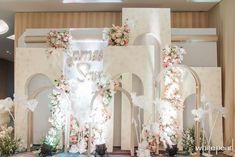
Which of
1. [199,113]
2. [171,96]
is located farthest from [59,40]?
[199,113]

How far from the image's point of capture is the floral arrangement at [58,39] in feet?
12.7

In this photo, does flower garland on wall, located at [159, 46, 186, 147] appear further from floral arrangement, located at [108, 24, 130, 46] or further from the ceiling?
the ceiling

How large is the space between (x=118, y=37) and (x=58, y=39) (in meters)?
0.75

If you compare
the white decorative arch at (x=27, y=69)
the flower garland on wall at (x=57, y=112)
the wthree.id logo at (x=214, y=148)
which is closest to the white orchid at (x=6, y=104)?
the white decorative arch at (x=27, y=69)

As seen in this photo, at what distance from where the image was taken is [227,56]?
375cm

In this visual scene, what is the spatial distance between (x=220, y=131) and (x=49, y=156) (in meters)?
1.98

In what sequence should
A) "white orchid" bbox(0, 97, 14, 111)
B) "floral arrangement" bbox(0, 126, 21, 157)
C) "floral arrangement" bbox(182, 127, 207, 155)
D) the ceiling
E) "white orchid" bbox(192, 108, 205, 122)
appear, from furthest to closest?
the ceiling
"white orchid" bbox(0, 97, 14, 111)
"floral arrangement" bbox(182, 127, 207, 155)
"floral arrangement" bbox(0, 126, 21, 157)
"white orchid" bbox(192, 108, 205, 122)

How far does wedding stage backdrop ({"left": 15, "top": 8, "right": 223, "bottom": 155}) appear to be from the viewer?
3.67 meters

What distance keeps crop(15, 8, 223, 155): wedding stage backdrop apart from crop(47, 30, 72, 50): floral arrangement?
65 millimetres

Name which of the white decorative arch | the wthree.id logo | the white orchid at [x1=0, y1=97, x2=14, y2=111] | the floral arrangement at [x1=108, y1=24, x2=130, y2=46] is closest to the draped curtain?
the wthree.id logo

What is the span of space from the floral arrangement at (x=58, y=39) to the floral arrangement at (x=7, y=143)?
1129 millimetres

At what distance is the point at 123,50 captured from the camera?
12.1 feet

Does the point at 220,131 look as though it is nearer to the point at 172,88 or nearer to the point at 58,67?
the point at 172,88

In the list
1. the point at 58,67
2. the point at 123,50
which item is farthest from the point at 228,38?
the point at 58,67
